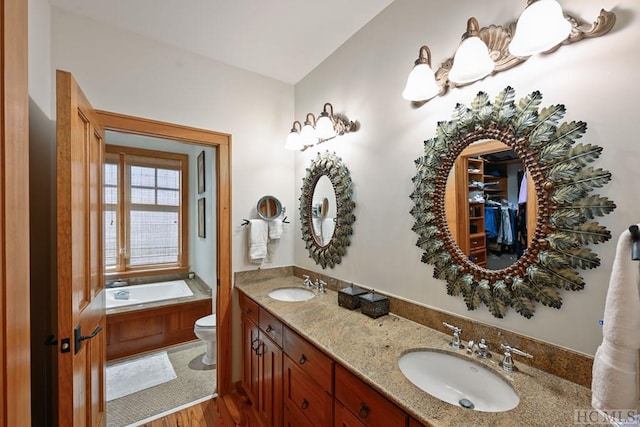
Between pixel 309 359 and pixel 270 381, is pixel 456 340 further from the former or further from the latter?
pixel 270 381

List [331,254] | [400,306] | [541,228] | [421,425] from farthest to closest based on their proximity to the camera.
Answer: [331,254] < [400,306] < [541,228] < [421,425]

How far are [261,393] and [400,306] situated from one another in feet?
3.72

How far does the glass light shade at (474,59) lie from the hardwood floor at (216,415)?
7.63 feet

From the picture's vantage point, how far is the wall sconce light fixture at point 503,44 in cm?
93

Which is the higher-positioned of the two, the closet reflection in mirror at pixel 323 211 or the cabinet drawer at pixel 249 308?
the closet reflection in mirror at pixel 323 211

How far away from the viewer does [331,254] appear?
211 centimetres

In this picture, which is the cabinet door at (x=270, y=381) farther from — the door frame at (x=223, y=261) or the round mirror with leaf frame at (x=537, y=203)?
the round mirror with leaf frame at (x=537, y=203)

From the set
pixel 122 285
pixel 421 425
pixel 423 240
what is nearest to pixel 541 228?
pixel 423 240

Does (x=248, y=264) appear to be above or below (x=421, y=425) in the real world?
above

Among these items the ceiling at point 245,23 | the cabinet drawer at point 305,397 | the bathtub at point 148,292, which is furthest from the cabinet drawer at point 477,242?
the bathtub at point 148,292

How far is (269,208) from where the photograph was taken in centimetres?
251

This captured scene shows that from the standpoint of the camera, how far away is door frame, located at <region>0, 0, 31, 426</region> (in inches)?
23.0

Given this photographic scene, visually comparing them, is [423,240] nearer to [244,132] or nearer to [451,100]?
[451,100]

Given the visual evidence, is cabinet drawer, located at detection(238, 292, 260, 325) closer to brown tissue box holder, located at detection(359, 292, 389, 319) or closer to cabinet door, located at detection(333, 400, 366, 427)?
brown tissue box holder, located at detection(359, 292, 389, 319)
